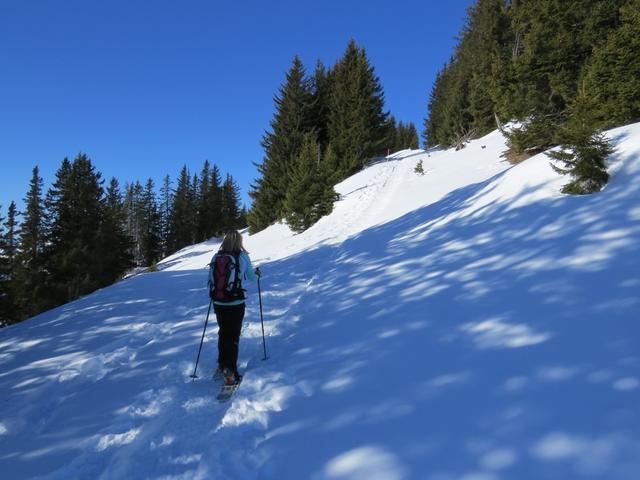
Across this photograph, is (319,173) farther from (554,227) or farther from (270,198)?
(554,227)

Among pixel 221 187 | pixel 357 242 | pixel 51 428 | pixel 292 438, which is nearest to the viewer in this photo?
pixel 292 438

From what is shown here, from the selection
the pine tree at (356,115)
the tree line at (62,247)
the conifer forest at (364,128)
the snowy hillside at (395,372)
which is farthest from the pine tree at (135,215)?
the snowy hillside at (395,372)

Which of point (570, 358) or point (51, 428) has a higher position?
point (51, 428)

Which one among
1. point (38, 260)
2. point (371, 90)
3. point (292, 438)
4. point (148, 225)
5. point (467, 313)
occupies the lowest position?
point (292, 438)

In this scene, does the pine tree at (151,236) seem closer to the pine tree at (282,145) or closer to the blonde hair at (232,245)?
the pine tree at (282,145)

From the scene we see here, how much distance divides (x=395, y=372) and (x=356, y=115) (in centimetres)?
3333

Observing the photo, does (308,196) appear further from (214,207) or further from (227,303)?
(214,207)

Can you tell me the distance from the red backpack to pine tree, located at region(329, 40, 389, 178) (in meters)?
29.8

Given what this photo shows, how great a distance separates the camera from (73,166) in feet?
85.8

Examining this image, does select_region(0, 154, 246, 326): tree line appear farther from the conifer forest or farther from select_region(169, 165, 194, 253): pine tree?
select_region(169, 165, 194, 253): pine tree

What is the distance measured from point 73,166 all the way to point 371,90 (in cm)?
2787

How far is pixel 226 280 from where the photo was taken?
4602mm

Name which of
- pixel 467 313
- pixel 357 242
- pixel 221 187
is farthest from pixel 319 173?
pixel 221 187

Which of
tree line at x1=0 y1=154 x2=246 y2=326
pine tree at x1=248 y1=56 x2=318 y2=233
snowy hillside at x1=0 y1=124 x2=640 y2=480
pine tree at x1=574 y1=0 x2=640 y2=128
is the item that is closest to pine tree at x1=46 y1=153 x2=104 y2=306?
tree line at x1=0 y1=154 x2=246 y2=326
